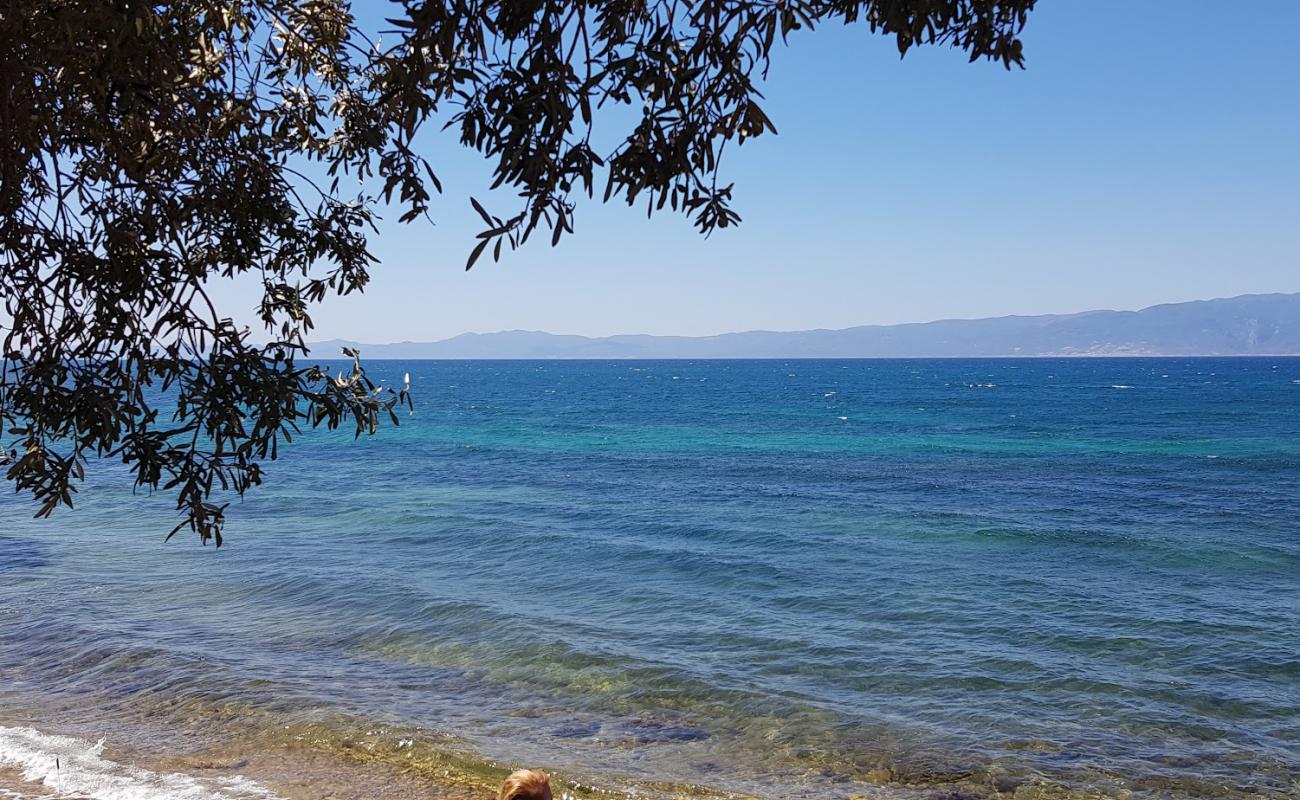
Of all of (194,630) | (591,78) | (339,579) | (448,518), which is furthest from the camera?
(448,518)

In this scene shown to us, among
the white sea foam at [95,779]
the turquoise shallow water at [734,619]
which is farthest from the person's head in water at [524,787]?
the white sea foam at [95,779]

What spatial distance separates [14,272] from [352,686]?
8365mm

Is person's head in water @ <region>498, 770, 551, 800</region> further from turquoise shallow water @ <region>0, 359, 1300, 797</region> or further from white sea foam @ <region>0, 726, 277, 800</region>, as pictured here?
white sea foam @ <region>0, 726, 277, 800</region>

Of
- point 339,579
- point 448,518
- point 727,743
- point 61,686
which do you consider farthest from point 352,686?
point 448,518

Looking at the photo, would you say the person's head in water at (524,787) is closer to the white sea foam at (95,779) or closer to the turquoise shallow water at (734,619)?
the turquoise shallow water at (734,619)

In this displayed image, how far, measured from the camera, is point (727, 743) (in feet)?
38.9

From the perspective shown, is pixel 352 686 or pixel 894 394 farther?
pixel 894 394

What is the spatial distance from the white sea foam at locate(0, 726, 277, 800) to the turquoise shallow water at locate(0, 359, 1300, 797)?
1.73 meters

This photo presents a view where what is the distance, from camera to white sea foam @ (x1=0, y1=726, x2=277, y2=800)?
980cm

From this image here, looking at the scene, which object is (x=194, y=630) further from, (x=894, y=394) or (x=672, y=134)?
(x=894, y=394)

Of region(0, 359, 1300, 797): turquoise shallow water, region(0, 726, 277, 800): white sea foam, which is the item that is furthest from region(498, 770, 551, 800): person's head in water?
region(0, 726, 277, 800): white sea foam

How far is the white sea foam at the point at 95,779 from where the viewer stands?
9.80 metres

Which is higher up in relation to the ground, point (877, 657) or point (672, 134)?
point (672, 134)

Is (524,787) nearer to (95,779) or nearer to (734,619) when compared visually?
(95,779)
